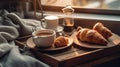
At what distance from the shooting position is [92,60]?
1.12 meters

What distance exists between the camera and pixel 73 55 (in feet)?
3.50

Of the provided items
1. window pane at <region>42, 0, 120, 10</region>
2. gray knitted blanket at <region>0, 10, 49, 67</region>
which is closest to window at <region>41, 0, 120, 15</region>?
window pane at <region>42, 0, 120, 10</region>

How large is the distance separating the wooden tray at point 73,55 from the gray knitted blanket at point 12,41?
1.9 inches

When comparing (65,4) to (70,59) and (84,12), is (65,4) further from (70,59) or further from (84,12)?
(70,59)

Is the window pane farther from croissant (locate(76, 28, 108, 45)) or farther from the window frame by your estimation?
croissant (locate(76, 28, 108, 45))

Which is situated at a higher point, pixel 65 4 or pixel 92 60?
pixel 65 4

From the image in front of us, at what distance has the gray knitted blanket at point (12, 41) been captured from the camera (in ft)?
3.29

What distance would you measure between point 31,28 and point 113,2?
50cm

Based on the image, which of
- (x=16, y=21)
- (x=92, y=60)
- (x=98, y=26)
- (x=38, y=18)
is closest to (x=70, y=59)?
(x=92, y=60)

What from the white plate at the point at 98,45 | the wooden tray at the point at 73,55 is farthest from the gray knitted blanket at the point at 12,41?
the white plate at the point at 98,45

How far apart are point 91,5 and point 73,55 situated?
55cm

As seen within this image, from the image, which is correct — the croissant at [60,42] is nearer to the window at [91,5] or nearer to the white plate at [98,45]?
the white plate at [98,45]

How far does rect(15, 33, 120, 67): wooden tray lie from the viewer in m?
1.03

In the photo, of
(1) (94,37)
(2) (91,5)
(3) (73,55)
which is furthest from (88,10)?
(3) (73,55)
